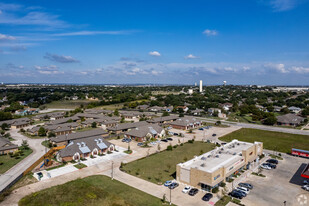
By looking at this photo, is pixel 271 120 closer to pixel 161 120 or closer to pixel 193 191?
pixel 161 120

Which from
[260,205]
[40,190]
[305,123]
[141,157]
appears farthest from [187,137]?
[305,123]

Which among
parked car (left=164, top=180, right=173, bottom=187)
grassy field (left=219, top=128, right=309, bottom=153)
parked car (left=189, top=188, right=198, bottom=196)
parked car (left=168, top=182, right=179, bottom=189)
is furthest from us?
grassy field (left=219, top=128, right=309, bottom=153)

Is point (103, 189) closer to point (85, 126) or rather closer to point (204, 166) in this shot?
point (204, 166)

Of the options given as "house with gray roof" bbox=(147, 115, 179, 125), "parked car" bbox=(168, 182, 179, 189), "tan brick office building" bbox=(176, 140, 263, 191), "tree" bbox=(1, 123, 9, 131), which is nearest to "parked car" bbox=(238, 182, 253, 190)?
"tan brick office building" bbox=(176, 140, 263, 191)

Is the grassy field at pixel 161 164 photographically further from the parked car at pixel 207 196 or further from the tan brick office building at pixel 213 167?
the parked car at pixel 207 196

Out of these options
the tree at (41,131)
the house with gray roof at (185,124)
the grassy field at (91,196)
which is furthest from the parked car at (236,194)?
the tree at (41,131)

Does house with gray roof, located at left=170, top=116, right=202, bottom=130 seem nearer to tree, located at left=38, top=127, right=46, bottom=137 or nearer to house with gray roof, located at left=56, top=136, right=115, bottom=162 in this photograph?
house with gray roof, located at left=56, top=136, right=115, bottom=162
